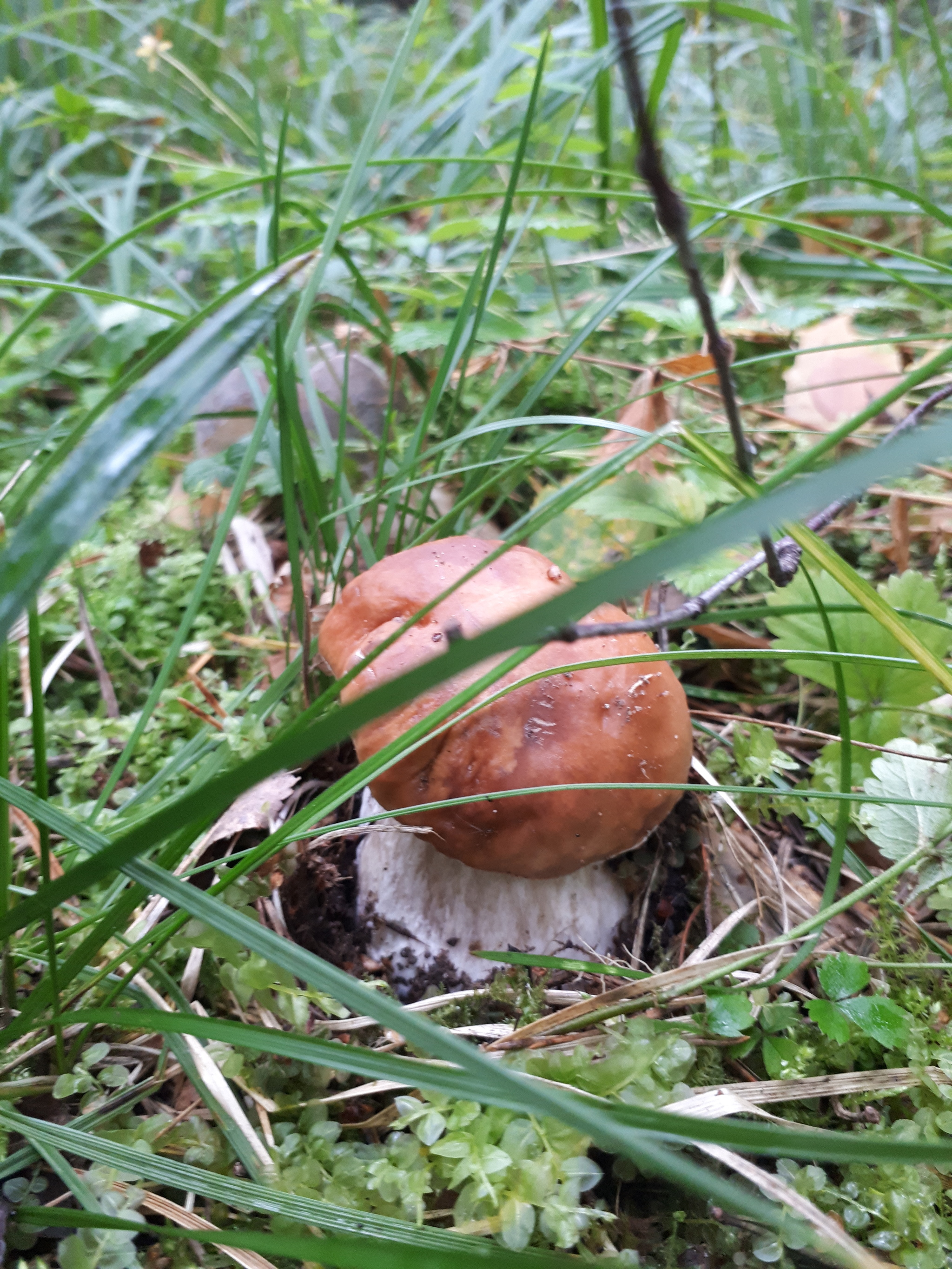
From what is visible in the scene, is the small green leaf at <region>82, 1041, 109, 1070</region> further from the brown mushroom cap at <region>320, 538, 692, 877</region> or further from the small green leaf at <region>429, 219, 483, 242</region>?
the small green leaf at <region>429, 219, 483, 242</region>

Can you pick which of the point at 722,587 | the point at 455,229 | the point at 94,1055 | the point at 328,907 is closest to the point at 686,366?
the point at 455,229

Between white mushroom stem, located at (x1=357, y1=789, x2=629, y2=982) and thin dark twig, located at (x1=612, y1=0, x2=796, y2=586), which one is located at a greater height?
thin dark twig, located at (x1=612, y1=0, x2=796, y2=586)

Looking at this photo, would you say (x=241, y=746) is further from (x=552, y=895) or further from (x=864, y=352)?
(x=864, y=352)

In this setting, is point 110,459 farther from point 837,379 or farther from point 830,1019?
point 837,379

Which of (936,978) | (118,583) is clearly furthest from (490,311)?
(936,978)

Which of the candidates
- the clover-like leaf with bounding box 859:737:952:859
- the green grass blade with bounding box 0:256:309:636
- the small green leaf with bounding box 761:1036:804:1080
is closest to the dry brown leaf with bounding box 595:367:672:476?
the clover-like leaf with bounding box 859:737:952:859

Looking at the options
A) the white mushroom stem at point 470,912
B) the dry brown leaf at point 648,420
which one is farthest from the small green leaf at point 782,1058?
the dry brown leaf at point 648,420
